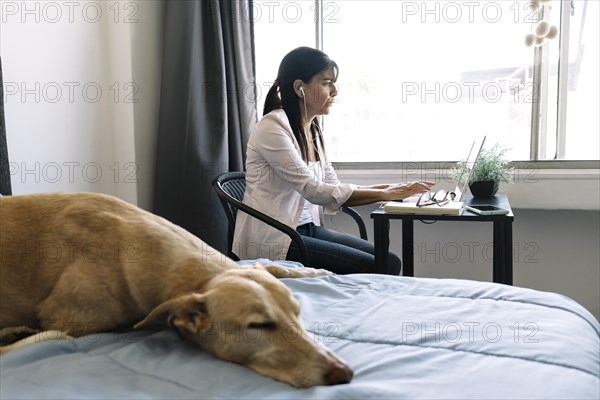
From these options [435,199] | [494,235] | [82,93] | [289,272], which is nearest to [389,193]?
[435,199]

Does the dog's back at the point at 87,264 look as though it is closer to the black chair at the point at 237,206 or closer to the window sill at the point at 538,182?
Answer: the black chair at the point at 237,206

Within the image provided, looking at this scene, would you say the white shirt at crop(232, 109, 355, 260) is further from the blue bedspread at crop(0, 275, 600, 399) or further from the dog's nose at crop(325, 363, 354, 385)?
the dog's nose at crop(325, 363, 354, 385)

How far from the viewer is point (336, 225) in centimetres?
336

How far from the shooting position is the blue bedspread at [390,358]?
869mm

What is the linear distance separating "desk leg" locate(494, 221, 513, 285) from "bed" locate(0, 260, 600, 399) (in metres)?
0.82

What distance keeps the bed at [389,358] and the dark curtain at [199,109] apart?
179 centimetres

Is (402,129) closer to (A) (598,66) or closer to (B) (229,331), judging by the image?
(A) (598,66)

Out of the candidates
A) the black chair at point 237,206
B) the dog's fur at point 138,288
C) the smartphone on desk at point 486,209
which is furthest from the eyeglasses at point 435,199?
the dog's fur at point 138,288

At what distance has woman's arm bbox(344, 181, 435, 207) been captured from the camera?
232cm

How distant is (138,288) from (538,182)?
2368mm

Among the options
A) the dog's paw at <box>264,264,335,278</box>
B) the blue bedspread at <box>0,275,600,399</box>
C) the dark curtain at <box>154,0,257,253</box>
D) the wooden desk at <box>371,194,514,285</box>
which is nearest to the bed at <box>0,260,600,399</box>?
the blue bedspread at <box>0,275,600,399</box>

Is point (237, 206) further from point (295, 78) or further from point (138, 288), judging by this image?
point (138, 288)

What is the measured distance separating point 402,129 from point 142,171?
1.52 m

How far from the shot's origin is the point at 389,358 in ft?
3.27
